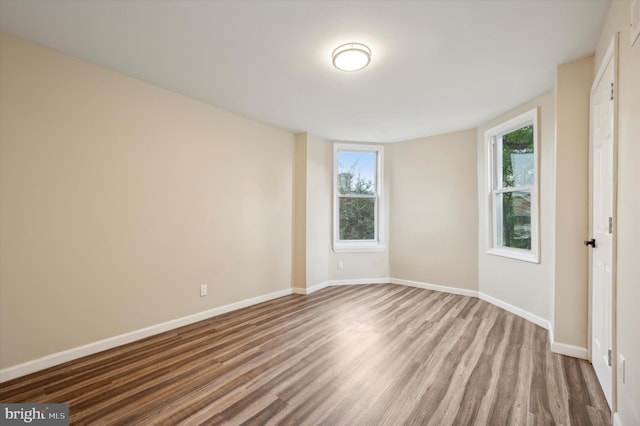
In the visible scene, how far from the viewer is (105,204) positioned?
8.34 feet

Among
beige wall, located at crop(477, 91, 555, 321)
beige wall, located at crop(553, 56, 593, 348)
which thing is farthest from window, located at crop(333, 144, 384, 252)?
beige wall, located at crop(553, 56, 593, 348)

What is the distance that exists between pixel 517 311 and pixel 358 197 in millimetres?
2799

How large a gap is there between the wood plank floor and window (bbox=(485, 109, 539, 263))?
3.29ft

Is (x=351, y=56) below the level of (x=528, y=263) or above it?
above

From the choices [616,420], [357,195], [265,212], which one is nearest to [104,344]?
[265,212]

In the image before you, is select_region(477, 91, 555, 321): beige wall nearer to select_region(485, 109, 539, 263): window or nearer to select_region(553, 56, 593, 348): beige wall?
select_region(485, 109, 539, 263): window

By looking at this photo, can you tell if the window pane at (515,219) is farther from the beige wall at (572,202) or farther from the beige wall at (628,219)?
the beige wall at (628,219)

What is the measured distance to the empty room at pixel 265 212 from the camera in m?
→ 1.77

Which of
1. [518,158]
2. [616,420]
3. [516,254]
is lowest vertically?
[616,420]

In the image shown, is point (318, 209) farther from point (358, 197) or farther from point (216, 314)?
point (216, 314)

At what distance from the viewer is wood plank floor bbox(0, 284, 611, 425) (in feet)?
5.62

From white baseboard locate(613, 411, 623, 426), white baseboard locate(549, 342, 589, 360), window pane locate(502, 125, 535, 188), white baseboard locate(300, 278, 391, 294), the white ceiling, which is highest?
the white ceiling

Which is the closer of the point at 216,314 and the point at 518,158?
the point at 216,314

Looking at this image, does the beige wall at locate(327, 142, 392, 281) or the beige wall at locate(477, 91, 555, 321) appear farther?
the beige wall at locate(327, 142, 392, 281)
